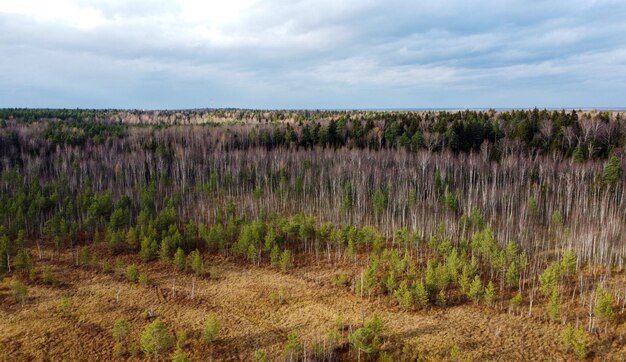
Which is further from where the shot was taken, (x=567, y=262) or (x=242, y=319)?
(x=567, y=262)

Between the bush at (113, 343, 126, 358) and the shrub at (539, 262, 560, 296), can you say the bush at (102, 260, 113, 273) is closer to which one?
the bush at (113, 343, 126, 358)

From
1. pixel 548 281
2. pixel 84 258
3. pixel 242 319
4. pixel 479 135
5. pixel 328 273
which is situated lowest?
pixel 242 319

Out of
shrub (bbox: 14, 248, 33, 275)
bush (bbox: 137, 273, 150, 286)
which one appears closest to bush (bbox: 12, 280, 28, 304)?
shrub (bbox: 14, 248, 33, 275)

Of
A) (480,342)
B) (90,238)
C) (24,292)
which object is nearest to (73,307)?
(24,292)

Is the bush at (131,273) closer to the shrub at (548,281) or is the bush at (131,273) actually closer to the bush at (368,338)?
the bush at (368,338)

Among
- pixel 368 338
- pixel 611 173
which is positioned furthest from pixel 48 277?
pixel 611 173

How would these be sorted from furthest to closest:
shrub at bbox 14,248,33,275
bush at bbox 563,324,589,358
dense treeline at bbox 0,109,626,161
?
dense treeline at bbox 0,109,626,161 < shrub at bbox 14,248,33,275 < bush at bbox 563,324,589,358

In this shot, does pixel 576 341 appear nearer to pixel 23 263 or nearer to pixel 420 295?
pixel 420 295

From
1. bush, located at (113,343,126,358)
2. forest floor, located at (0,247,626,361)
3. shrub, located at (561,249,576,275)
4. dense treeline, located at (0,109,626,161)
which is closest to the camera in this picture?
bush, located at (113,343,126,358)

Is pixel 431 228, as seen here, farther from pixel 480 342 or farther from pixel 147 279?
pixel 147 279
